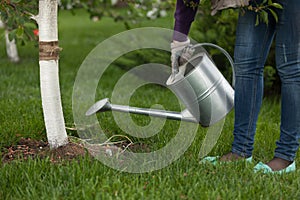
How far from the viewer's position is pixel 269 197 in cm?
198

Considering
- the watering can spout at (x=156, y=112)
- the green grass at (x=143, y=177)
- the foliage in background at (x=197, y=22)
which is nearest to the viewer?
the green grass at (x=143, y=177)

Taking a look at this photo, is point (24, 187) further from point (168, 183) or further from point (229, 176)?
Answer: point (229, 176)

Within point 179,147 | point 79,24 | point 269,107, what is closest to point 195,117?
point 179,147

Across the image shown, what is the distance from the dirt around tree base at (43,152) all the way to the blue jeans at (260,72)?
763 millimetres

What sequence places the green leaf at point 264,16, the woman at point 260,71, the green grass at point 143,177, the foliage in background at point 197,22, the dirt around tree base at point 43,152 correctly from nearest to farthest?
the green grass at point 143,177 → the green leaf at point 264,16 → the woman at point 260,71 → the dirt around tree base at point 43,152 → the foliage in background at point 197,22

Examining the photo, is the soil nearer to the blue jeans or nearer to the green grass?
the green grass

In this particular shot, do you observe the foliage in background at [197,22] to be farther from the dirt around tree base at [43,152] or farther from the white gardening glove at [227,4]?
the white gardening glove at [227,4]

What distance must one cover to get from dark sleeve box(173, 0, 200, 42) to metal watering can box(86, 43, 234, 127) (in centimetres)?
9

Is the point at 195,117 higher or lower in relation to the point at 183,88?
lower

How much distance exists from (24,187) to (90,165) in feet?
1.02

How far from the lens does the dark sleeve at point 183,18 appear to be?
2377mm

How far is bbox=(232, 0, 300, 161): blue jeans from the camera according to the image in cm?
222

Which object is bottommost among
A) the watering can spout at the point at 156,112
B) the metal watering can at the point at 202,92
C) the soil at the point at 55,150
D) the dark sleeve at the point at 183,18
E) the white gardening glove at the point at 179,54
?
the soil at the point at 55,150

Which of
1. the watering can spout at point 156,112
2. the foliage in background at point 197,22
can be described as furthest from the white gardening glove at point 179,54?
the foliage in background at point 197,22
